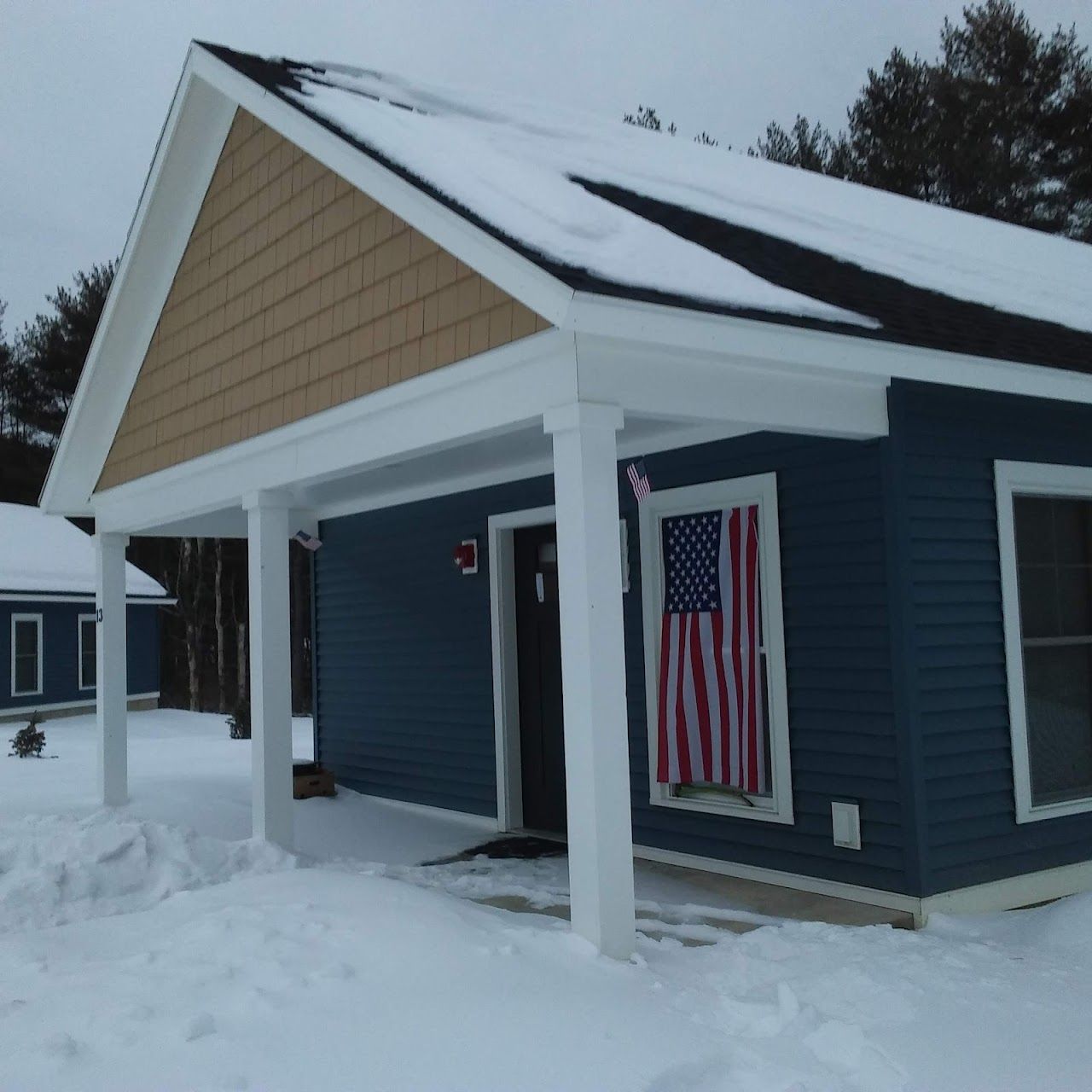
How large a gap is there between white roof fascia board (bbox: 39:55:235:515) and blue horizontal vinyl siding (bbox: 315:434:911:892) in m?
2.28

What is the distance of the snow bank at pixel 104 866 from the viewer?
20.8ft

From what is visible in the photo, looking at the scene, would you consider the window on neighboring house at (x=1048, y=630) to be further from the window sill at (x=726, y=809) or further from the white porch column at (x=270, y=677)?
the white porch column at (x=270, y=677)

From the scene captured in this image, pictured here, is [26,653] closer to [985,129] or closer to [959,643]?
[959,643]

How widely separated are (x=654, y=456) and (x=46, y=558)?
17724 millimetres

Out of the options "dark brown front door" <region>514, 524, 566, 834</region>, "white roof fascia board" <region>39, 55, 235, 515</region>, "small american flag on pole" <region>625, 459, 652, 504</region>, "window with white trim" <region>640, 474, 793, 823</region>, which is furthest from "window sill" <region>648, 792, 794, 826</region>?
"white roof fascia board" <region>39, 55, 235, 515</region>

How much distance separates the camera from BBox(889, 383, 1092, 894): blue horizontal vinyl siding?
20.6 feet

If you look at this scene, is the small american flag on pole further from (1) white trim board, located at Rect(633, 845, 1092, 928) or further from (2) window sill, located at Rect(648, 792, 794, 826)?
(1) white trim board, located at Rect(633, 845, 1092, 928)

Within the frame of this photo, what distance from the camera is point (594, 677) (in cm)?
490

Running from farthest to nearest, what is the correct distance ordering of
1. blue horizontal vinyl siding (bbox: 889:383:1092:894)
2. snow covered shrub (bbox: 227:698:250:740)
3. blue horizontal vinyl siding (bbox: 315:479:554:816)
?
snow covered shrub (bbox: 227:698:250:740), blue horizontal vinyl siding (bbox: 315:479:554:816), blue horizontal vinyl siding (bbox: 889:383:1092:894)

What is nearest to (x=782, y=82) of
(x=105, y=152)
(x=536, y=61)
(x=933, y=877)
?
(x=536, y=61)

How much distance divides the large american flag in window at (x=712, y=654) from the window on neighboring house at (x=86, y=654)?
17.3 metres

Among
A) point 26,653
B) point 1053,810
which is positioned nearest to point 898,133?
point 26,653

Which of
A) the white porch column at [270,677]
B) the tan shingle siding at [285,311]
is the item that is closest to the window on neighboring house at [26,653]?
the tan shingle siding at [285,311]

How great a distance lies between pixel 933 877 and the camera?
6172 millimetres
